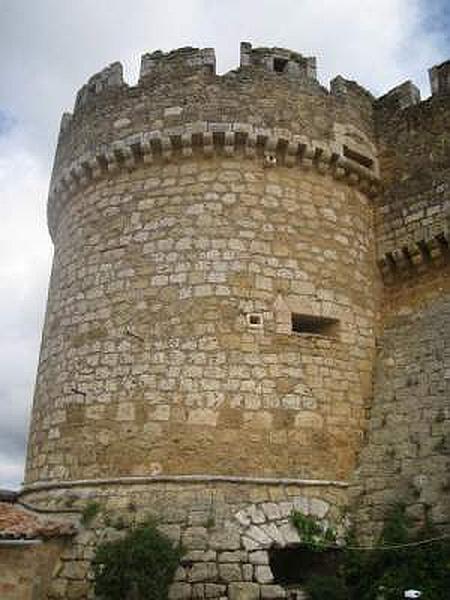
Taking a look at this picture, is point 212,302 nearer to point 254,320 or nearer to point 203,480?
point 254,320

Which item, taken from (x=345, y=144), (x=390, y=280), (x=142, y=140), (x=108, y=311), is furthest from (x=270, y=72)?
(x=108, y=311)

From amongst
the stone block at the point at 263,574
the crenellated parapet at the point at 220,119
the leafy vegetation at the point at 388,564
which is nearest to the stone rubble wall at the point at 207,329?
the crenellated parapet at the point at 220,119

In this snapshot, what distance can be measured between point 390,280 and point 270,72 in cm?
343

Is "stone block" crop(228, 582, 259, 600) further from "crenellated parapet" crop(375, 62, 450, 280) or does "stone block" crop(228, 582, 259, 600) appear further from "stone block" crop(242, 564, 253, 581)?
"crenellated parapet" crop(375, 62, 450, 280)

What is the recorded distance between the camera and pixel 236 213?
28.5ft

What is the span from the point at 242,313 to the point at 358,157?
332 cm

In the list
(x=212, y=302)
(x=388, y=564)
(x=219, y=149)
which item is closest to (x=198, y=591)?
(x=388, y=564)

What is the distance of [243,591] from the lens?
6598 mm

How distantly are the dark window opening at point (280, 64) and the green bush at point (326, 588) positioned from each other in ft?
22.5

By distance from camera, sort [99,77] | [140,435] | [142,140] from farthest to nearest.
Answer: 1. [99,77]
2. [142,140]
3. [140,435]

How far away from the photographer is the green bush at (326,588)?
21.8 ft

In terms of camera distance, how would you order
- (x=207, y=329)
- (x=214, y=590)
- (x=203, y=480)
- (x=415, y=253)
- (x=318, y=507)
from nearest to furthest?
(x=214, y=590), (x=203, y=480), (x=318, y=507), (x=207, y=329), (x=415, y=253)

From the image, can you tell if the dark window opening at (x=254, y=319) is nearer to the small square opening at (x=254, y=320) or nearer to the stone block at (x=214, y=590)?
the small square opening at (x=254, y=320)

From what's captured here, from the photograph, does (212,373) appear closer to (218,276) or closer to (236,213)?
(218,276)
